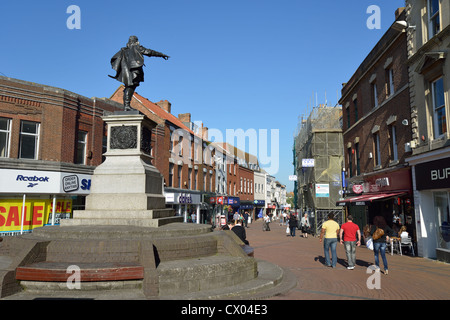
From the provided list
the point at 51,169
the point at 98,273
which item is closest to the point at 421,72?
the point at 98,273

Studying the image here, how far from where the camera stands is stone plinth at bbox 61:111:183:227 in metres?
9.12

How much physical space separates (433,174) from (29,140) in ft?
65.0

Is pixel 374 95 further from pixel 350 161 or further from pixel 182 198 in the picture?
pixel 182 198

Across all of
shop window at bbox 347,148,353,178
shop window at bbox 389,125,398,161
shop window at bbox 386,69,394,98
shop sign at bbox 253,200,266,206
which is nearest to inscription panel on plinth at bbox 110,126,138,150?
shop window at bbox 389,125,398,161

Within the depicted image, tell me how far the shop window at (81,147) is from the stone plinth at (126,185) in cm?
1209

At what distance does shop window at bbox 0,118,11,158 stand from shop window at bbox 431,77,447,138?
20.3m

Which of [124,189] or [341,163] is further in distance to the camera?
[341,163]

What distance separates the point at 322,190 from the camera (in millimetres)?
26312

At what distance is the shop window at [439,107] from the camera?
1236 cm

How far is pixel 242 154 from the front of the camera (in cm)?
6706

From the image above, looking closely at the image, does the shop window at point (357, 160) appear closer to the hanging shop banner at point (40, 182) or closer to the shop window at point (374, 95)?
the shop window at point (374, 95)

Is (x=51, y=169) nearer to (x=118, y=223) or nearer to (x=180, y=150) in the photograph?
(x=118, y=223)

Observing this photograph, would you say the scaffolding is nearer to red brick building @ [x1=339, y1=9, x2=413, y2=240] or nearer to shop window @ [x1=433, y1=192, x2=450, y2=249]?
red brick building @ [x1=339, y1=9, x2=413, y2=240]
